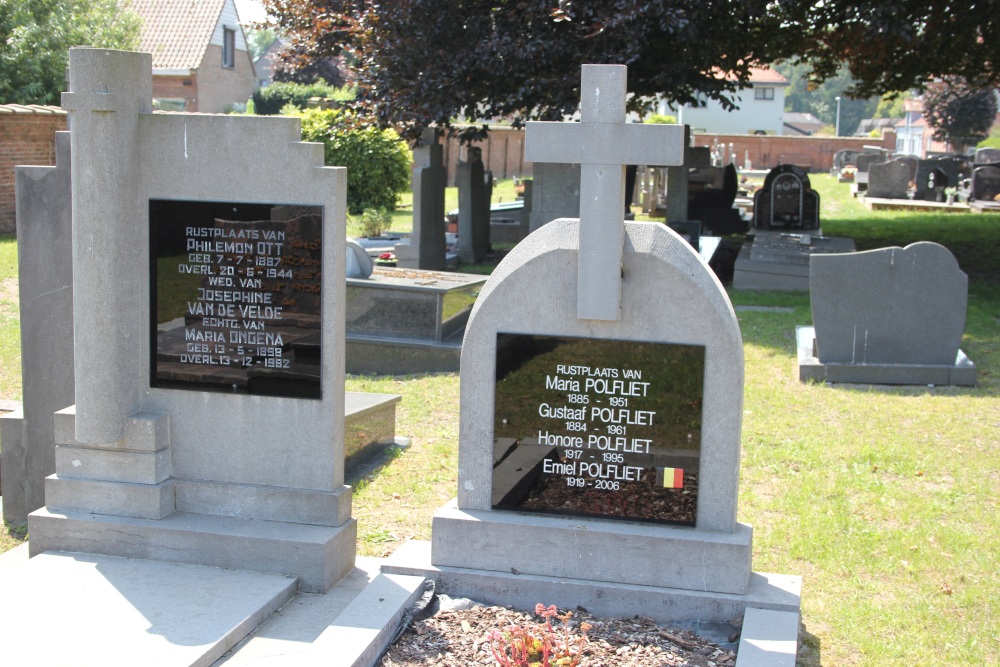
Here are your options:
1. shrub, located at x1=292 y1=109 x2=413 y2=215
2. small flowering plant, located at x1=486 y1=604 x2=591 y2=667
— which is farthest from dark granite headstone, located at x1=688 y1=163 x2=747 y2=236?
small flowering plant, located at x1=486 y1=604 x2=591 y2=667

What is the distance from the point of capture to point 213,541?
490 centimetres

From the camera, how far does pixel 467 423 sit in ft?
15.7

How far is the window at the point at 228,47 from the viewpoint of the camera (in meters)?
46.1

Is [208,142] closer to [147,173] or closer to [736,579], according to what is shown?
[147,173]

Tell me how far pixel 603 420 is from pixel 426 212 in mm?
10832

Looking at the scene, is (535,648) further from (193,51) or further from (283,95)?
(283,95)

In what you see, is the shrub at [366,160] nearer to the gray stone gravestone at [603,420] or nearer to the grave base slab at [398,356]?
the grave base slab at [398,356]

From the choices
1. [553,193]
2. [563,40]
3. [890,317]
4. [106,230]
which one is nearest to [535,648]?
[106,230]

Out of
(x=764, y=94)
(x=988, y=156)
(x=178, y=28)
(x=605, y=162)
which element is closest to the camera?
(x=605, y=162)

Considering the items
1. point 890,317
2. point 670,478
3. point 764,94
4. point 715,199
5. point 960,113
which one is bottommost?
point 670,478

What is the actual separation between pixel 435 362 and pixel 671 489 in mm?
5239

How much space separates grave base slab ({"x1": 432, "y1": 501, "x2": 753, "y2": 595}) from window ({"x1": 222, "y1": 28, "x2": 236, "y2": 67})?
44868 millimetres

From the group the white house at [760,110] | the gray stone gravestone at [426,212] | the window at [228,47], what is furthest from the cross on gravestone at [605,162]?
the white house at [760,110]

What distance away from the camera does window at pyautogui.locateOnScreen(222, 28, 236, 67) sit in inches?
1816
